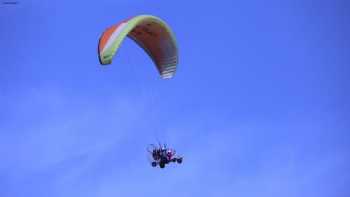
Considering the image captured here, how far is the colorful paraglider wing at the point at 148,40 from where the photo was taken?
156ft

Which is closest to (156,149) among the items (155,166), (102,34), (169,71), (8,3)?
(155,166)

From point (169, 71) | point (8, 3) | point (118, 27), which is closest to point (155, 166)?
point (169, 71)

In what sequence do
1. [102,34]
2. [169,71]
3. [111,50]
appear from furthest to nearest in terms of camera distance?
1. [169,71]
2. [102,34]
3. [111,50]

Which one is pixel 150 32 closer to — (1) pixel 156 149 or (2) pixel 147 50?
(2) pixel 147 50

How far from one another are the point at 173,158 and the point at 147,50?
6854 millimetres

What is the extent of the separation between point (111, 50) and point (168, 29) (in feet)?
18.0

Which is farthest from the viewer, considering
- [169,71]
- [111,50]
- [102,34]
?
[169,71]

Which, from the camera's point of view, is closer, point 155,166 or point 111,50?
point 111,50

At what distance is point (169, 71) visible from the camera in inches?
2121

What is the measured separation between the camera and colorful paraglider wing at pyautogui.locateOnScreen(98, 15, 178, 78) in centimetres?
4756

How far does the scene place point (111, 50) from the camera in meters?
47.1

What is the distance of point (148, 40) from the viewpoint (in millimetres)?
54125

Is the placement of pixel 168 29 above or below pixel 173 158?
above

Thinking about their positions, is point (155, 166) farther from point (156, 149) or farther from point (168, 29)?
point (168, 29)
